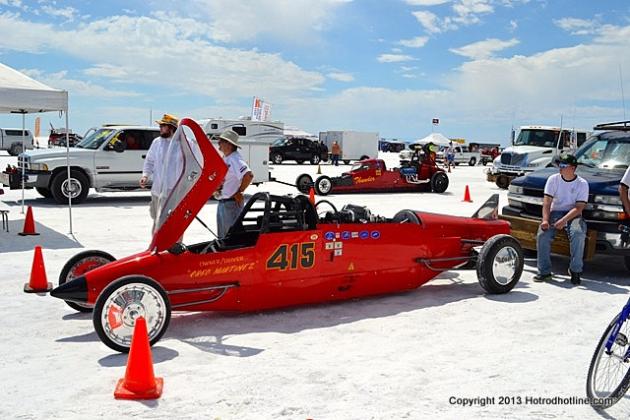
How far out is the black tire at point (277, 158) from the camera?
3753cm

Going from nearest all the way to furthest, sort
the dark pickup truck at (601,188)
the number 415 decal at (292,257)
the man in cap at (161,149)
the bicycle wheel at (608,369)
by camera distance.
Answer: the bicycle wheel at (608,369)
the number 415 decal at (292,257)
the man in cap at (161,149)
the dark pickup truck at (601,188)

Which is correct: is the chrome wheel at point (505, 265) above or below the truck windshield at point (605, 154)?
below

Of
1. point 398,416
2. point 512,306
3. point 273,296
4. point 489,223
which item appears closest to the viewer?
point 398,416

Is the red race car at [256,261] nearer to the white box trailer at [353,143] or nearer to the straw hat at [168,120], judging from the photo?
the straw hat at [168,120]

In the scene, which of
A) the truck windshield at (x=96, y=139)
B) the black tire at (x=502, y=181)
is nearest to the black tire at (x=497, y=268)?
the truck windshield at (x=96, y=139)

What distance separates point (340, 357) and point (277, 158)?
3311 cm

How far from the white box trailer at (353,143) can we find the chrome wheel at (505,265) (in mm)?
37817

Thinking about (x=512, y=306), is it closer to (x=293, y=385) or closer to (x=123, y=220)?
(x=293, y=385)

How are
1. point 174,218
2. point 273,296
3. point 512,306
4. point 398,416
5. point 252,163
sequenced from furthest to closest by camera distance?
point 252,163, point 512,306, point 273,296, point 174,218, point 398,416

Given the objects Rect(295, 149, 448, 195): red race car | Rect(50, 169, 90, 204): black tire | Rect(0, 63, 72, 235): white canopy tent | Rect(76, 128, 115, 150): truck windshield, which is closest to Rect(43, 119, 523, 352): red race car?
Rect(0, 63, 72, 235): white canopy tent

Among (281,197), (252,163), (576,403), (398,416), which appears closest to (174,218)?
(281,197)

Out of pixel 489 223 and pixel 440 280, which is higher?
pixel 489 223

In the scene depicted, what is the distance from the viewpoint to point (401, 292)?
7066 mm

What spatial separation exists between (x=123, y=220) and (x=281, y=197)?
24.0 feet
